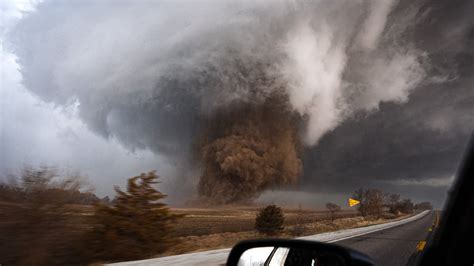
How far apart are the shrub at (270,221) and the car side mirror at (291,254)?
17.6 meters

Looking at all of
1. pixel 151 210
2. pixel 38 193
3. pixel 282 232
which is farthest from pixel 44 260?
pixel 282 232

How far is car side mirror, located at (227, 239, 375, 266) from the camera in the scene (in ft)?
4.55

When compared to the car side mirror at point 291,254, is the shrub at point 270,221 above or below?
above

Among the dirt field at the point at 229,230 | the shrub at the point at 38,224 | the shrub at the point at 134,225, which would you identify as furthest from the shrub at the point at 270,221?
the shrub at the point at 38,224

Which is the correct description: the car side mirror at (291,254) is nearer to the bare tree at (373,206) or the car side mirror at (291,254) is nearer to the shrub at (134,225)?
the shrub at (134,225)

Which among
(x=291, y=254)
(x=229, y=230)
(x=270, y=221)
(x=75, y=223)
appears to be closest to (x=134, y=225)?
(x=75, y=223)

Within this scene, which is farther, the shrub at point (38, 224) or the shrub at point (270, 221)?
the shrub at point (270, 221)

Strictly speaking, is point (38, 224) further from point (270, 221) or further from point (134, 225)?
point (270, 221)

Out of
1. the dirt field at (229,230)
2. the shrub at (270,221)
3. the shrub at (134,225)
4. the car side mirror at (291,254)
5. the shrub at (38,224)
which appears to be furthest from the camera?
the shrub at (270,221)

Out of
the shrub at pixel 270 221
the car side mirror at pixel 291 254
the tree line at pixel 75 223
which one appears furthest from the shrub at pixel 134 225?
the shrub at pixel 270 221

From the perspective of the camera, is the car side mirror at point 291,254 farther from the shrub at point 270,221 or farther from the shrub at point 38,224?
the shrub at point 270,221

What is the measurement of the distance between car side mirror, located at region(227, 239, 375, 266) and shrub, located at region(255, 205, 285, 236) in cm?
1761

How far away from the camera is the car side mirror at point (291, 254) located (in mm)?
1386

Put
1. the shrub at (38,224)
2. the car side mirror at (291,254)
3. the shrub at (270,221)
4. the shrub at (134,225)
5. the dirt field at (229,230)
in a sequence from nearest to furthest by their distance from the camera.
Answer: the car side mirror at (291,254) → the shrub at (38,224) → the shrub at (134,225) → the dirt field at (229,230) → the shrub at (270,221)
